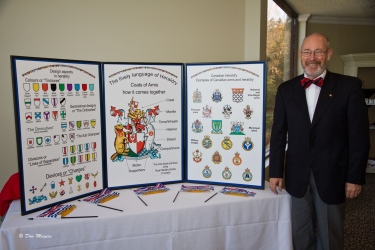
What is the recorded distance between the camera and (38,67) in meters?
1.45

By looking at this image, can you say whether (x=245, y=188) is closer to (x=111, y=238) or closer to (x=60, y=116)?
(x=111, y=238)

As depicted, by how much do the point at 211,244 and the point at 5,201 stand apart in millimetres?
1229

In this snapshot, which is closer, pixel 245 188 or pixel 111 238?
pixel 111 238

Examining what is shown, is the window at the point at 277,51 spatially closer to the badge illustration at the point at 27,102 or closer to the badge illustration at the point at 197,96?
the badge illustration at the point at 197,96

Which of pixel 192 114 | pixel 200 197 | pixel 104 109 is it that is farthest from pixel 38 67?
pixel 200 197

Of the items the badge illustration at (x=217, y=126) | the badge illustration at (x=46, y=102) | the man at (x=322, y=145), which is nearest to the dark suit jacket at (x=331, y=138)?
the man at (x=322, y=145)

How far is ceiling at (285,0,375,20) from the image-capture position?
4238mm

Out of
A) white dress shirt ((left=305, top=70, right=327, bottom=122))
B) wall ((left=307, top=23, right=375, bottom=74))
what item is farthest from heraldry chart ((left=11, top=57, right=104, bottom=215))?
wall ((left=307, top=23, right=375, bottom=74))

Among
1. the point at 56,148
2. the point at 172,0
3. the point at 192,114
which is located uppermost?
the point at 172,0

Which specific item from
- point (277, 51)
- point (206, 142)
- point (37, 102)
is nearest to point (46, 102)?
point (37, 102)

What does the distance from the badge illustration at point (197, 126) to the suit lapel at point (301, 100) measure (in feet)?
2.00

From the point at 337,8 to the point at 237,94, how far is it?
400 centimetres

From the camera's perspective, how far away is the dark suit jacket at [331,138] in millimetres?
1580

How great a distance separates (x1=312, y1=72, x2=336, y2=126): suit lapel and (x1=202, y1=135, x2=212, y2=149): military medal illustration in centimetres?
64
